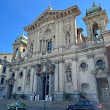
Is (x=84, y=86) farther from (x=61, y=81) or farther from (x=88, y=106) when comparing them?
(x=88, y=106)

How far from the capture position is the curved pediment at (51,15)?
92.7ft

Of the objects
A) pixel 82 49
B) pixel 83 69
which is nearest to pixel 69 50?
pixel 82 49

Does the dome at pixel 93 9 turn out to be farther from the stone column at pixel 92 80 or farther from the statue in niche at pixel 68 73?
the statue in niche at pixel 68 73

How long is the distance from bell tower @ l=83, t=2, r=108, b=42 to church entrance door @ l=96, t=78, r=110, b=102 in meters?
7.08

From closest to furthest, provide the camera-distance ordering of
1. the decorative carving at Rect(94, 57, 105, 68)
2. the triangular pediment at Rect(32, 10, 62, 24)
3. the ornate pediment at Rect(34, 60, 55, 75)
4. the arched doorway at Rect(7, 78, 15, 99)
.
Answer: the decorative carving at Rect(94, 57, 105, 68) → the ornate pediment at Rect(34, 60, 55, 75) → the triangular pediment at Rect(32, 10, 62, 24) → the arched doorway at Rect(7, 78, 15, 99)

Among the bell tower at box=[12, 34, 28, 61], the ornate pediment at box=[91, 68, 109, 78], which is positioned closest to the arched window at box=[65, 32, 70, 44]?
the ornate pediment at box=[91, 68, 109, 78]

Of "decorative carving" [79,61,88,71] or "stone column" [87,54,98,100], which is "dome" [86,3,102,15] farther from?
"decorative carving" [79,61,88,71]

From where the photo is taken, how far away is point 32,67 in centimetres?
2928

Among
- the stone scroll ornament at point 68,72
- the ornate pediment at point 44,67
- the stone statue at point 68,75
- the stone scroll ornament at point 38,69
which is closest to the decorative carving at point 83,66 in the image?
the stone scroll ornament at point 68,72

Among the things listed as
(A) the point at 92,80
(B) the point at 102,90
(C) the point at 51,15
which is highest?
Result: (C) the point at 51,15

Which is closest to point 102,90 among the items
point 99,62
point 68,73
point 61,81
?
point 99,62

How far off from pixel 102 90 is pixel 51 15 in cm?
1955

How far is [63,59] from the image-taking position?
2552 centimetres

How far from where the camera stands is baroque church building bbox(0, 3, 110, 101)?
21.5 metres
